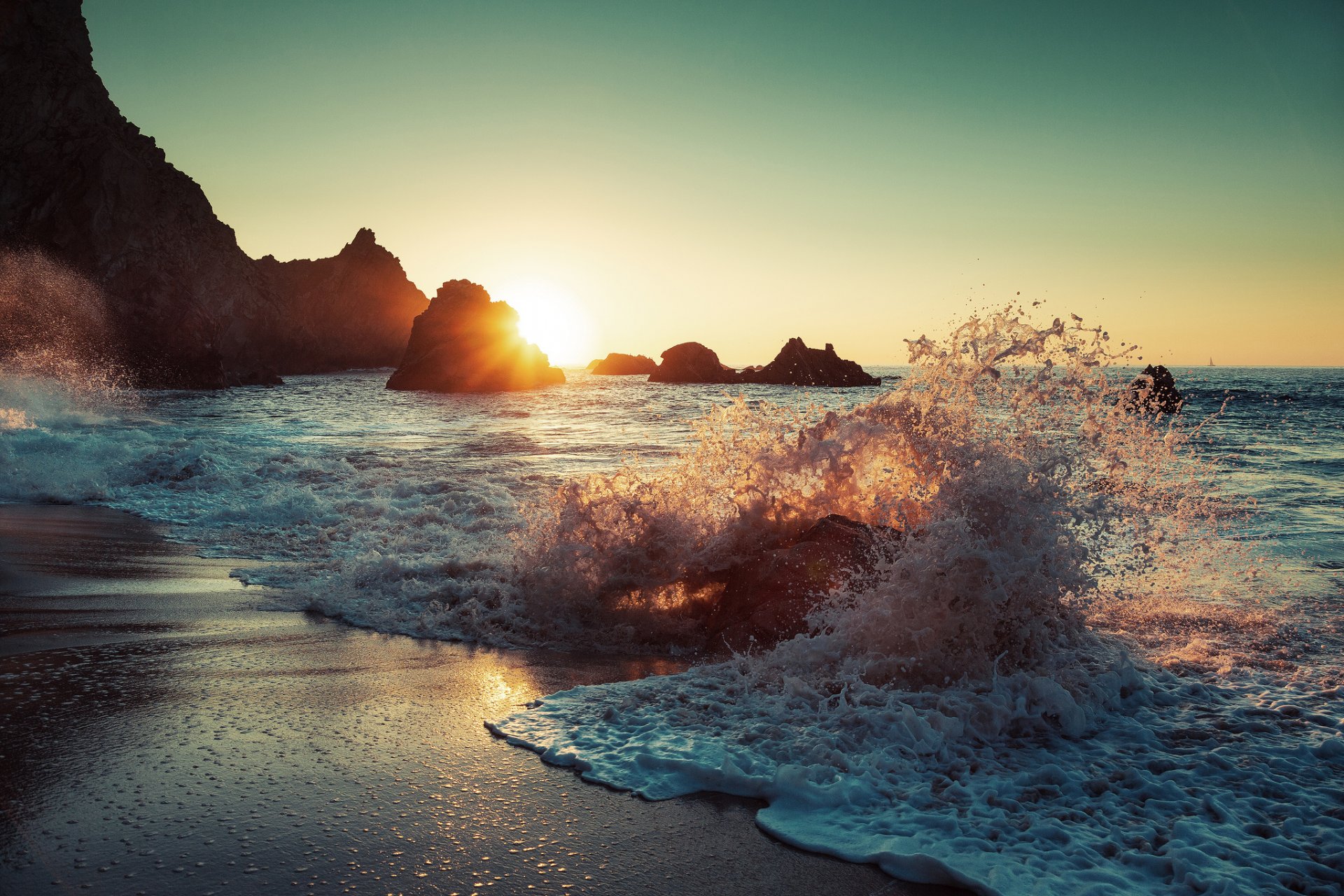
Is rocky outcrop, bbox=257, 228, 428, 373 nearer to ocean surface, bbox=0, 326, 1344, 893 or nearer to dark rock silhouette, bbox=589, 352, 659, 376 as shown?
dark rock silhouette, bbox=589, 352, 659, 376

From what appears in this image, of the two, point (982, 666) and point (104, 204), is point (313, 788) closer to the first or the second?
point (982, 666)

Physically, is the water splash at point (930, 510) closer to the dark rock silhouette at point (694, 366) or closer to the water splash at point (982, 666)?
the water splash at point (982, 666)

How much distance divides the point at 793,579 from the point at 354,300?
140 m

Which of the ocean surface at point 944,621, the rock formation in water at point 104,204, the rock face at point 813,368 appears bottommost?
the ocean surface at point 944,621

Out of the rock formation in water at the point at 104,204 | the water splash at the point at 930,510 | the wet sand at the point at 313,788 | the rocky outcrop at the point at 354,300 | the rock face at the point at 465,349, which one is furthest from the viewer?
the rocky outcrop at the point at 354,300

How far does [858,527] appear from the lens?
601 cm

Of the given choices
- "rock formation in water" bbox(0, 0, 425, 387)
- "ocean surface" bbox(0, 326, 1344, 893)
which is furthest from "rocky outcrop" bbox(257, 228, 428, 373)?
"ocean surface" bbox(0, 326, 1344, 893)

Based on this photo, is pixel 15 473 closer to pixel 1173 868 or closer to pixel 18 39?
pixel 1173 868

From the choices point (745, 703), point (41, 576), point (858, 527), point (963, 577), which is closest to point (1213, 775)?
point (963, 577)

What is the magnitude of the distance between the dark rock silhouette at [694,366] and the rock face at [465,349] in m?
15.2

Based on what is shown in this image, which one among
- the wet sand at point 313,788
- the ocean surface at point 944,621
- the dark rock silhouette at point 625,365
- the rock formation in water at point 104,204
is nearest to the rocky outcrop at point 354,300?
the dark rock silhouette at point 625,365

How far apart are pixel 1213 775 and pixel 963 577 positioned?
1603 millimetres

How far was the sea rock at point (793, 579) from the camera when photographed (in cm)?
549

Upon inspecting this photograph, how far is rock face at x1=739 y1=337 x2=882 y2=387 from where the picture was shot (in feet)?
239
